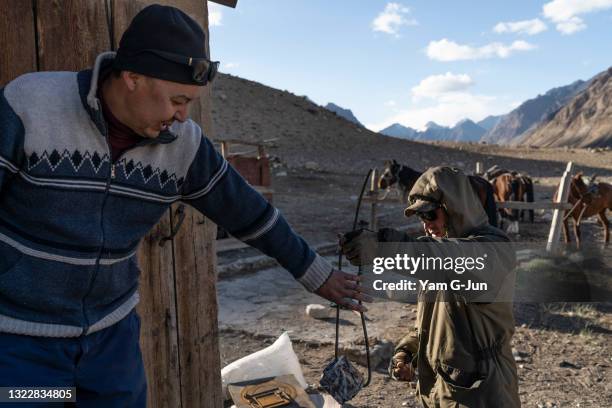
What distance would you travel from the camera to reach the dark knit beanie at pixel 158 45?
1528mm

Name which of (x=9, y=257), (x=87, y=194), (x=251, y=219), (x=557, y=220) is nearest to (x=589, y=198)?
(x=557, y=220)

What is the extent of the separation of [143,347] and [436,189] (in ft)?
4.91

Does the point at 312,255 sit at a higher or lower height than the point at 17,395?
higher

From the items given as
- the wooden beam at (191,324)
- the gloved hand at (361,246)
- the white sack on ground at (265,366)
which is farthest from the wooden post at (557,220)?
the gloved hand at (361,246)

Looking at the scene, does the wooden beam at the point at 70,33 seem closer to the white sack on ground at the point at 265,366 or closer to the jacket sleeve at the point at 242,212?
the jacket sleeve at the point at 242,212

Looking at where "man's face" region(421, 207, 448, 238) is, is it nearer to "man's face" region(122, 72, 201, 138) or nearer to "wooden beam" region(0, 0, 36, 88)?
"man's face" region(122, 72, 201, 138)

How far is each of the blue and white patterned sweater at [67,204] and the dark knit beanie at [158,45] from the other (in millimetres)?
139

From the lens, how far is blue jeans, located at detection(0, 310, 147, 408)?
1508mm

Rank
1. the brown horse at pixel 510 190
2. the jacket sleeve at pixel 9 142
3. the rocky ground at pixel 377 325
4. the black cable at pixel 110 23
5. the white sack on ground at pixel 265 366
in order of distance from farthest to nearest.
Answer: the brown horse at pixel 510 190, the rocky ground at pixel 377 325, the white sack on ground at pixel 265 366, the black cable at pixel 110 23, the jacket sleeve at pixel 9 142

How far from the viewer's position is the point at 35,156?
1.49 m

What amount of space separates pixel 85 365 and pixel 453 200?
1603 mm

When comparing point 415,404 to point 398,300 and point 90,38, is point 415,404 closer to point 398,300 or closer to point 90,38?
point 398,300

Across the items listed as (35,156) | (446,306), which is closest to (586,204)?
(446,306)

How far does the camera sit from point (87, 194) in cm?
156
